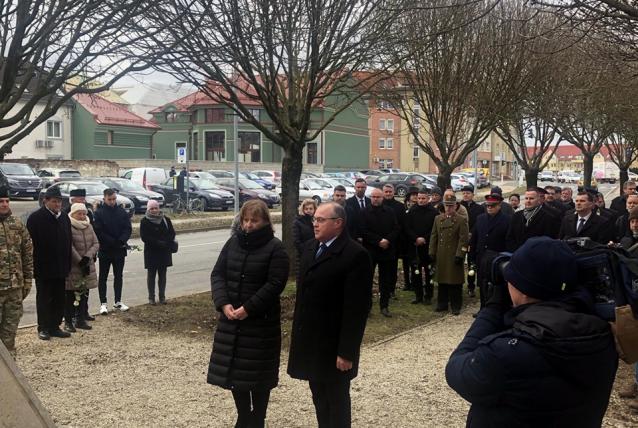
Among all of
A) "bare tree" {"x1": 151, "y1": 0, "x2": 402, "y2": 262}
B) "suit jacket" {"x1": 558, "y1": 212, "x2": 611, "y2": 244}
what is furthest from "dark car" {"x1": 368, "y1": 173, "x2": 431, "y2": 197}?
"suit jacket" {"x1": 558, "y1": 212, "x2": 611, "y2": 244}

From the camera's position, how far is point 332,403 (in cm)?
418

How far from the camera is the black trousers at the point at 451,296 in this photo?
9391 mm

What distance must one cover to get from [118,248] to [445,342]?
497 cm

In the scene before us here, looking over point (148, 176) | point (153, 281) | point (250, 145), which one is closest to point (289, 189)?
point (153, 281)

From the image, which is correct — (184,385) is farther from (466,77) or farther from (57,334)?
(466,77)

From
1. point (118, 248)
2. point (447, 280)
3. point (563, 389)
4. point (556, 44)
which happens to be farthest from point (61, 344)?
point (556, 44)

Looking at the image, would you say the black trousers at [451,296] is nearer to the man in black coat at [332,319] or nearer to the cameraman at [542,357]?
the man in black coat at [332,319]

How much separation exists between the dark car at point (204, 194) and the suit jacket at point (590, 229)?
2171 cm

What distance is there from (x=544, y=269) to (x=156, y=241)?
8.07 meters

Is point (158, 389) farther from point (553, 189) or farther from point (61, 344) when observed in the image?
point (553, 189)

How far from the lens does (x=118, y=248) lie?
9203 mm

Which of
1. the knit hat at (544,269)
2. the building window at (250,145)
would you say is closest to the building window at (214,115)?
the building window at (250,145)

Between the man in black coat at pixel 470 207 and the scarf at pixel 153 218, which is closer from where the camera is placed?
the scarf at pixel 153 218

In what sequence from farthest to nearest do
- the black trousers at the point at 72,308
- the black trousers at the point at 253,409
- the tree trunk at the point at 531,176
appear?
the tree trunk at the point at 531,176 < the black trousers at the point at 72,308 < the black trousers at the point at 253,409
